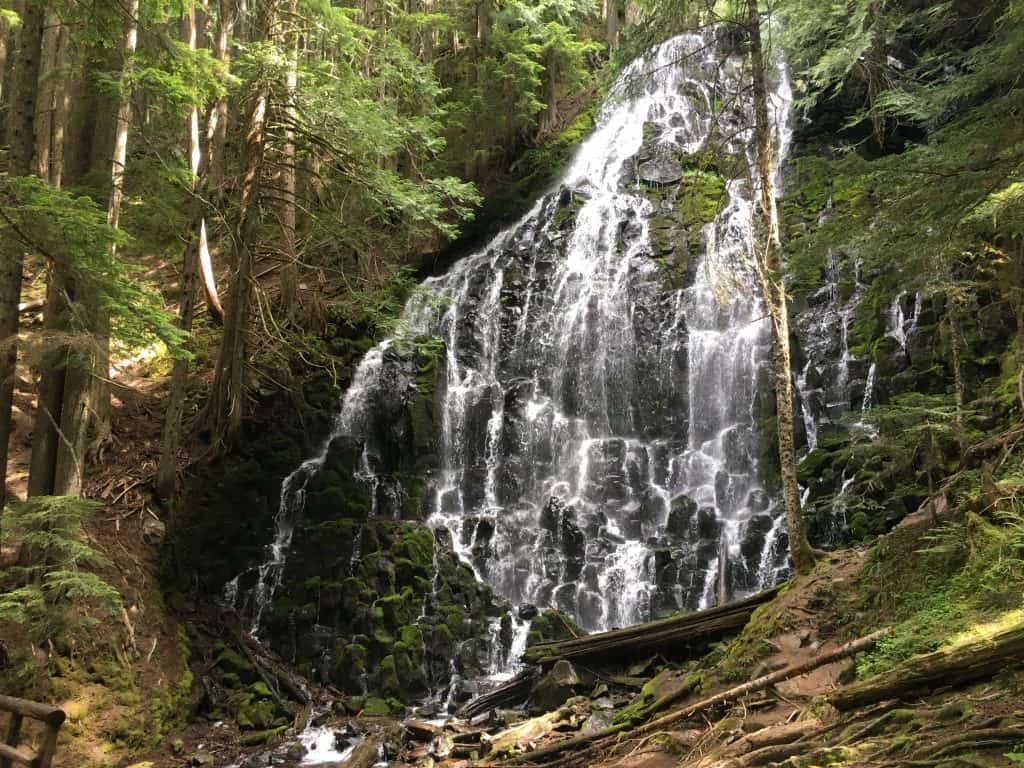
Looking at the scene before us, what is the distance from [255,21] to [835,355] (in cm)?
1309

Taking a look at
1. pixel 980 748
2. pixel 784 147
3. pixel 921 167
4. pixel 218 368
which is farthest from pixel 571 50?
pixel 980 748

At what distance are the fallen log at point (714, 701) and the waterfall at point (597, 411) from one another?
15.4ft

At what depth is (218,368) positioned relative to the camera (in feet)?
42.6

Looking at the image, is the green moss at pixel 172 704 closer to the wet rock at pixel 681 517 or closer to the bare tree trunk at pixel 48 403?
the bare tree trunk at pixel 48 403

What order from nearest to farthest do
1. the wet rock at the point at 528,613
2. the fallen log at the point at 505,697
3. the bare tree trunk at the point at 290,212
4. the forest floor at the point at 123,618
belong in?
1. the forest floor at the point at 123,618
2. the fallen log at the point at 505,697
3. the wet rock at the point at 528,613
4. the bare tree trunk at the point at 290,212

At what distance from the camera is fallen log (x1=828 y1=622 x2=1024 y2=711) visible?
3.99 m

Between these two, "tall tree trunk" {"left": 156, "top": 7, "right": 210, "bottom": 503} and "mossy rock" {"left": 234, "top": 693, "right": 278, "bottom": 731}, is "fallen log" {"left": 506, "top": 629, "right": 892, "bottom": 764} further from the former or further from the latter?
"tall tree trunk" {"left": 156, "top": 7, "right": 210, "bottom": 503}

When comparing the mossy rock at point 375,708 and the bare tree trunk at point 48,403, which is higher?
the bare tree trunk at point 48,403

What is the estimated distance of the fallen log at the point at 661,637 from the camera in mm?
8445

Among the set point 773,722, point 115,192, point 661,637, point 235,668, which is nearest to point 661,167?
point 115,192

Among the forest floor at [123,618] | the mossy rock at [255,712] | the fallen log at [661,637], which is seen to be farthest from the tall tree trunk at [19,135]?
the fallen log at [661,637]

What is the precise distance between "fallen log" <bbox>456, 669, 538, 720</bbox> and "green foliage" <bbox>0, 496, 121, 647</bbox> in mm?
4500

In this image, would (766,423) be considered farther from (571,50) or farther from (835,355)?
(571,50)

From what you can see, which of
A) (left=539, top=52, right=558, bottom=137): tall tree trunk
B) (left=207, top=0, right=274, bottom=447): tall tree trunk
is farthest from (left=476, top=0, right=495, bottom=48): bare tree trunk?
(left=207, top=0, right=274, bottom=447): tall tree trunk
